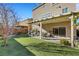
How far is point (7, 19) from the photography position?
834cm

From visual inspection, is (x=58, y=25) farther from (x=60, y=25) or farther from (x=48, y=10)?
(x=48, y=10)

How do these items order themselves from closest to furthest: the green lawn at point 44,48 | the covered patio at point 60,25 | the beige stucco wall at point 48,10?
the green lawn at point 44,48, the covered patio at point 60,25, the beige stucco wall at point 48,10

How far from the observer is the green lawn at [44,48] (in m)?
8.07

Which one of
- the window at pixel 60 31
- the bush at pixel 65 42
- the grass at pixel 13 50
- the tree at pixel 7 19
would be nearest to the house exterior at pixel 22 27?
the tree at pixel 7 19

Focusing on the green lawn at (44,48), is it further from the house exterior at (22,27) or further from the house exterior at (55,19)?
the house exterior at (55,19)

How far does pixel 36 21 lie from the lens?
9.26m

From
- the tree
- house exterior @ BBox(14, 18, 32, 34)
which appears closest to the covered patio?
house exterior @ BBox(14, 18, 32, 34)

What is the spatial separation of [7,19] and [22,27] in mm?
703

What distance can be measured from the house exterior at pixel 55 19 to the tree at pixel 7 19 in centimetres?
85

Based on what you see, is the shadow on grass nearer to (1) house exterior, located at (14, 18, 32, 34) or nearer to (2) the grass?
(2) the grass

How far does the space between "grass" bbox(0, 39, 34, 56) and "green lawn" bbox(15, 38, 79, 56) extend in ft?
0.55

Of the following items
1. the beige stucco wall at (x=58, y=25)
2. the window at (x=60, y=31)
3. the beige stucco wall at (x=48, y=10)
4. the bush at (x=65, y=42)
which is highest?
the beige stucco wall at (x=48, y=10)

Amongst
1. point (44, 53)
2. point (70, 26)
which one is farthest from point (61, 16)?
point (44, 53)

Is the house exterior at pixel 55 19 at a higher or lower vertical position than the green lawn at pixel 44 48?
higher
